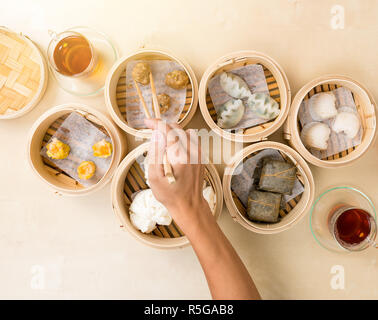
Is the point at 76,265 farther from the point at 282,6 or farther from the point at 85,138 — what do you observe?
the point at 282,6

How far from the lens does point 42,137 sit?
1531 mm

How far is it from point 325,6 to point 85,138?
1.60m

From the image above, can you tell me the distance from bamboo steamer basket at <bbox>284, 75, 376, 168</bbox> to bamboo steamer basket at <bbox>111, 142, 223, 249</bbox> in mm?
455

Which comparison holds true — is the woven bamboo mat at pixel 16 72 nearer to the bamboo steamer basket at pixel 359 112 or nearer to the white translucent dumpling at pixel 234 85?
the white translucent dumpling at pixel 234 85

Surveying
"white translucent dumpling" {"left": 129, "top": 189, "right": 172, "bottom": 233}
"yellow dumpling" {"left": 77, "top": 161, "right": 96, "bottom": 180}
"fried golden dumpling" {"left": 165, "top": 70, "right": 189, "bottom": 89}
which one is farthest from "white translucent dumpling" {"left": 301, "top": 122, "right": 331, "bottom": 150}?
"yellow dumpling" {"left": 77, "top": 161, "right": 96, "bottom": 180}

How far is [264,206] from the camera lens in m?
1.43

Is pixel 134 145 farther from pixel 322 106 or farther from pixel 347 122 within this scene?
pixel 347 122

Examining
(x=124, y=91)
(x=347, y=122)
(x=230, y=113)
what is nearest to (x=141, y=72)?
(x=124, y=91)

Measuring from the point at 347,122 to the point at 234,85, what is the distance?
0.62 meters

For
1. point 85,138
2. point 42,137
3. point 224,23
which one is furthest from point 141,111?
point 224,23

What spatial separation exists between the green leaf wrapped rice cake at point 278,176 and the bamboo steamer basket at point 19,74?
4.38ft

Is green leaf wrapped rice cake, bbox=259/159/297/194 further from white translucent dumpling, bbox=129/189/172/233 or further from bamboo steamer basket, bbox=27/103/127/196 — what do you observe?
bamboo steamer basket, bbox=27/103/127/196

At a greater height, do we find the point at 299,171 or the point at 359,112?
the point at 359,112

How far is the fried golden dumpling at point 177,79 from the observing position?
4.71 feet
